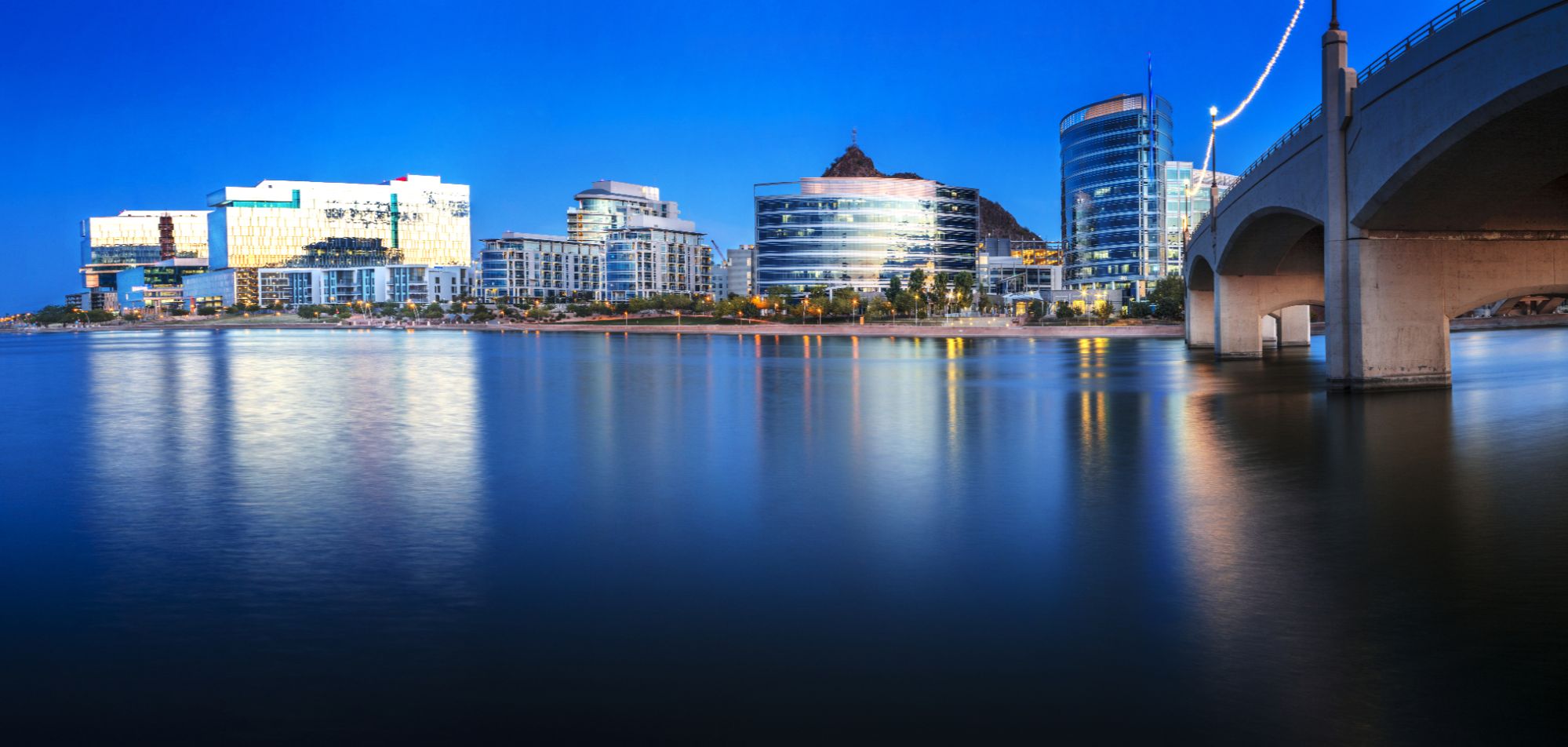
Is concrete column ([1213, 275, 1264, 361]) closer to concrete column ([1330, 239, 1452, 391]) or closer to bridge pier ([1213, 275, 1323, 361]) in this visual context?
bridge pier ([1213, 275, 1323, 361])

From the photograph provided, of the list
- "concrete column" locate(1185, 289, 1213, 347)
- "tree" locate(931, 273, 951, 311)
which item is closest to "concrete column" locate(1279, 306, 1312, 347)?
"concrete column" locate(1185, 289, 1213, 347)

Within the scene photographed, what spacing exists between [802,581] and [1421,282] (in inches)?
1162

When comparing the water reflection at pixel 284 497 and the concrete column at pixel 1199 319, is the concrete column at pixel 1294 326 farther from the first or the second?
the water reflection at pixel 284 497

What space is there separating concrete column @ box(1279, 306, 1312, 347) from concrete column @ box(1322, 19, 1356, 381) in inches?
1775

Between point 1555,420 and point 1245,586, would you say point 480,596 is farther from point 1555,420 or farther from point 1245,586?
point 1555,420

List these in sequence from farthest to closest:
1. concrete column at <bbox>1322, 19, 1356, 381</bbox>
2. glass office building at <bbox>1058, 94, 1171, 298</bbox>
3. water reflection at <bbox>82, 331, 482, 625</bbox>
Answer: glass office building at <bbox>1058, 94, 1171, 298</bbox> < concrete column at <bbox>1322, 19, 1356, 381</bbox> < water reflection at <bbox>82, 331, 482, 625</bbox>

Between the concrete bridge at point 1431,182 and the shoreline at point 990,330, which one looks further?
the shoreline at point 990,330

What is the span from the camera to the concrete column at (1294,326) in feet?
252

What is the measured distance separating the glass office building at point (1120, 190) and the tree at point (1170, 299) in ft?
98.1

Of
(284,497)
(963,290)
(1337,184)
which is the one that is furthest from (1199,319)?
(963,290)

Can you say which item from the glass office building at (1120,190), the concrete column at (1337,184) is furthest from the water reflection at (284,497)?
the glass office building at (1120,190)

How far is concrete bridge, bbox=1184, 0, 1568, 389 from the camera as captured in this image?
2356 centimetres

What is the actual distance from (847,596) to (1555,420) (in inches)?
964

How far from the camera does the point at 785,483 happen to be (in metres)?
19.0
